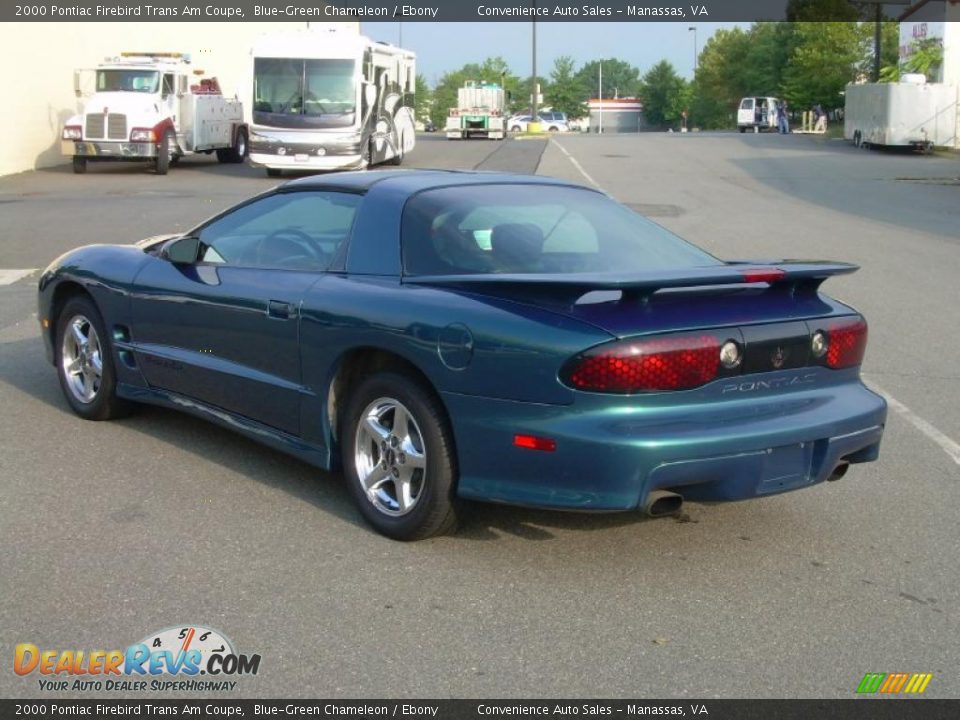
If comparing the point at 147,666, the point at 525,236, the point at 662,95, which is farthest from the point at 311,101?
the point at 662,95

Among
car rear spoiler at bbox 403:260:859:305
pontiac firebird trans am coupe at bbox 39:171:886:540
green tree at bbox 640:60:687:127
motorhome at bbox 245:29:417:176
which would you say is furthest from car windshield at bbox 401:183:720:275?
green tree at bbox 640:60:687:127

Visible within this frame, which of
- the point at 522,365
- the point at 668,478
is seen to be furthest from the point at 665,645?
the point at 522,365

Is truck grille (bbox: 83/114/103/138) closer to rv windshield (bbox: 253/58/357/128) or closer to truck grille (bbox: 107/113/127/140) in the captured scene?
truck grille (bbox: 107/113/127/140)

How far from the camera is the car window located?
5578 mm

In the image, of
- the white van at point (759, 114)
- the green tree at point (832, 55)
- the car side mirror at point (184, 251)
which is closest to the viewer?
the car side mirror at point (184, 251)

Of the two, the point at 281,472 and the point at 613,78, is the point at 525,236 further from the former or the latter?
the point at 613,78

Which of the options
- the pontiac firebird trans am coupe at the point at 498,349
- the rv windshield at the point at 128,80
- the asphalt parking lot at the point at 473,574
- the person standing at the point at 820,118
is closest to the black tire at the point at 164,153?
the rv windshield at the point at 128,80

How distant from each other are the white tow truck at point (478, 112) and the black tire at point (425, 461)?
4712cm

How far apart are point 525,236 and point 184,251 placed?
1.82 m

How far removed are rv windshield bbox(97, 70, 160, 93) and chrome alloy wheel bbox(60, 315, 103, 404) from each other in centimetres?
2312

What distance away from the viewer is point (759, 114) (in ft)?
236

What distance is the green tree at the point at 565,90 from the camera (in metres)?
140

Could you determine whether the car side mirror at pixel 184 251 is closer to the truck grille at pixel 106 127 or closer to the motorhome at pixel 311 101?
the motorhome at pixel 311 101

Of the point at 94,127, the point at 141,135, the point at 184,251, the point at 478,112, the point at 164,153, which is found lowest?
the point at 184,251
